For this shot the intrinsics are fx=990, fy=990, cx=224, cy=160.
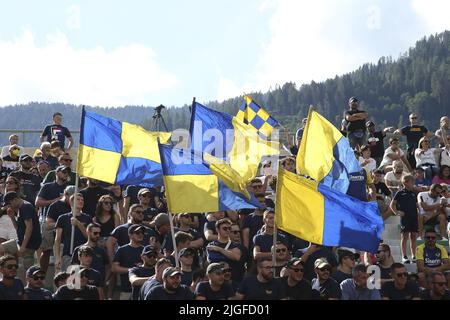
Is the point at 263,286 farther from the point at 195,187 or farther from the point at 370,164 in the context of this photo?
the point at 370,164

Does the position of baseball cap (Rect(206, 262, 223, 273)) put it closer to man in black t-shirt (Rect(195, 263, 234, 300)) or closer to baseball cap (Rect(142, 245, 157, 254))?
man in black t-shirt (Rect(195, 263, 234, 300))

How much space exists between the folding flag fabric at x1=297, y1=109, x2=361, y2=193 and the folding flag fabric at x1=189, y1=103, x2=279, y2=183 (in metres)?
1.95

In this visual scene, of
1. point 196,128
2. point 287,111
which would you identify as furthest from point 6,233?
point 287,111

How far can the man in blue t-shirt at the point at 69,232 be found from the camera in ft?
44.0

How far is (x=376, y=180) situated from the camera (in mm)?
17797

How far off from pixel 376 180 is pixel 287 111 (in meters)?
150

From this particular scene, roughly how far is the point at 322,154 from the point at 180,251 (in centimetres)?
254

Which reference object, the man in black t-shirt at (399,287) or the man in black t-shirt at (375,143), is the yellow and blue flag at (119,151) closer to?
the man in black t-shirt at (399,287)

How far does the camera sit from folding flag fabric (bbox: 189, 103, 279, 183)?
15312 millimetres

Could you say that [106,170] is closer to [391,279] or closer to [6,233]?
[6,233]

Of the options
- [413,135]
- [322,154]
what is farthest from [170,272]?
[413,135]

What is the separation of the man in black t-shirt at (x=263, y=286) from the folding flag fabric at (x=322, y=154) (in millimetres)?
2178

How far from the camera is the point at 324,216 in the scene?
12.1m

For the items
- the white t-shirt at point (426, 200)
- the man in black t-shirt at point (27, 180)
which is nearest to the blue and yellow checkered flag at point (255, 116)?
the white t-shirt at point (426, 200)
